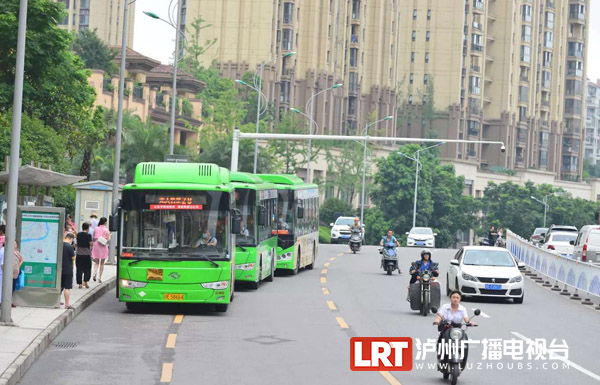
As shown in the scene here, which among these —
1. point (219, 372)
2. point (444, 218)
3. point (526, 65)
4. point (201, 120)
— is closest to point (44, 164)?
point (219, 372)

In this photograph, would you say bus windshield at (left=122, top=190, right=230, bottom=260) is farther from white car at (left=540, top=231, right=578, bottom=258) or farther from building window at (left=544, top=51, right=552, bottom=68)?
building window at (left=544, top=51, right=552, bottom=68)

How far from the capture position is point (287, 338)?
20453mm

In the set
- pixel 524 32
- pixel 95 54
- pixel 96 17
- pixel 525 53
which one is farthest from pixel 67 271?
pixel 96 17

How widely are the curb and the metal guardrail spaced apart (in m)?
13.9

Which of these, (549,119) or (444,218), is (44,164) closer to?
(444,218)

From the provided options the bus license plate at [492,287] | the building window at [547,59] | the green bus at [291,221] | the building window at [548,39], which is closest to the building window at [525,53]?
the building window at [548,39]

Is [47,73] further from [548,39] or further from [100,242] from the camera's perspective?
[548,39]

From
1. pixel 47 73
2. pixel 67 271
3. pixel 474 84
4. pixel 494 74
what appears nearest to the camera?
pixel 67 271

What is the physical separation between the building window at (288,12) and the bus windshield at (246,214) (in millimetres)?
80829

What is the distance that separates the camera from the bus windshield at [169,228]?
937 inches

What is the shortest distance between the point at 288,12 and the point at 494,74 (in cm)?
3949

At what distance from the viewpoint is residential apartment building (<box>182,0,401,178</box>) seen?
10819cm

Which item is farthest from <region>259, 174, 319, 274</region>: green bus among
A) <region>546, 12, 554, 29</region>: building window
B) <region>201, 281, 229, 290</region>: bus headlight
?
<region>546, 12, 554, 29</region>: building window

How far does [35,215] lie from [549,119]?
133808mm
